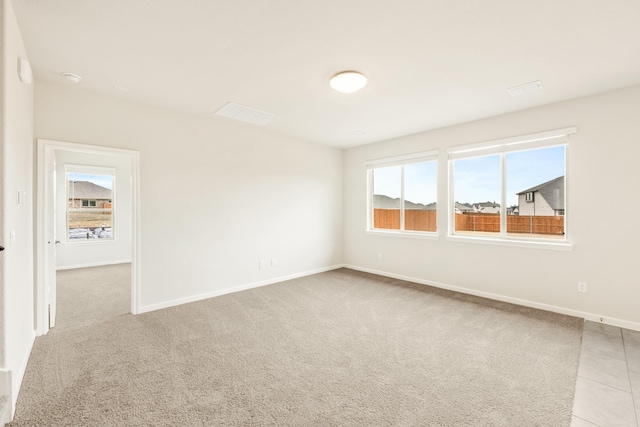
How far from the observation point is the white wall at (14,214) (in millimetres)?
1807

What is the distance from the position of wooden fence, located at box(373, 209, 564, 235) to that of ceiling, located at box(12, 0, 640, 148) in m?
1.54

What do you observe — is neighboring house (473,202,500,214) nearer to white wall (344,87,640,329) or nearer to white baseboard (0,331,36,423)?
white wall (344,87,640,329)

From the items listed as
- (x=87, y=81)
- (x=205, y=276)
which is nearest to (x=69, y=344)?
(x=205, y=276)

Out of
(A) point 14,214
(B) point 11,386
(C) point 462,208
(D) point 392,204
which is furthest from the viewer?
(D) point 392,204

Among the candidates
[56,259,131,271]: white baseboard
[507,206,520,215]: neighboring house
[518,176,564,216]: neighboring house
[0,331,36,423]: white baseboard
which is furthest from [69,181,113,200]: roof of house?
[518,176,564,216]: neighboring house

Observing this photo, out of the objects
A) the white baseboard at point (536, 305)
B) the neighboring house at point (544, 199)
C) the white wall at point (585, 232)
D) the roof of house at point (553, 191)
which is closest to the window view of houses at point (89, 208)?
the white baseboard at point (536, 305)

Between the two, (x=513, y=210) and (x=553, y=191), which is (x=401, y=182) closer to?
(x=513, y=210)

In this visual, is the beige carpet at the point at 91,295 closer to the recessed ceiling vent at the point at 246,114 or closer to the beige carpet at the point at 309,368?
the beige carpet at the point at 309,368

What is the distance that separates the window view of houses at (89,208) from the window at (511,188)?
7362 millimetres

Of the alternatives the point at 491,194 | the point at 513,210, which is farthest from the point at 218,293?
the point at 513,210

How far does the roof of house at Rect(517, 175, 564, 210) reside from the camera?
3.68m

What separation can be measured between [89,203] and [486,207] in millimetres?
8027

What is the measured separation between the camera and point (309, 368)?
2.37 meters

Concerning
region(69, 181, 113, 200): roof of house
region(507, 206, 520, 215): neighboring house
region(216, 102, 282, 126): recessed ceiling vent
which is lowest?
region(507, 206, 520, 215): neighboring house
